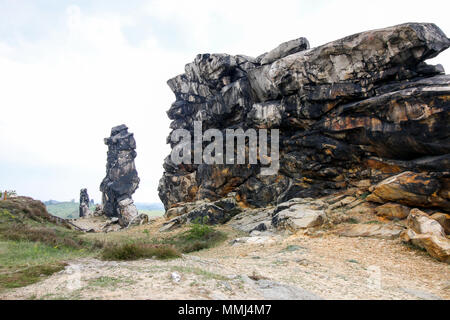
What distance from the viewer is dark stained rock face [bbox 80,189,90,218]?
78.7 meters

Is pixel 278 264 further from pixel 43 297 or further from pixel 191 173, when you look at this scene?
pixel 191 173

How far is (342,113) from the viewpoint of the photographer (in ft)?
74.0

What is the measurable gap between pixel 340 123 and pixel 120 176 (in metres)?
61.0

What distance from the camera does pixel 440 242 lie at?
455 inches

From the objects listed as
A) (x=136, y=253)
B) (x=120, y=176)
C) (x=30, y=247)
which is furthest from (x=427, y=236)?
(x=120, y=176)

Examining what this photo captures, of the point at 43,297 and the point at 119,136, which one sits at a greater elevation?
the point at 119,136

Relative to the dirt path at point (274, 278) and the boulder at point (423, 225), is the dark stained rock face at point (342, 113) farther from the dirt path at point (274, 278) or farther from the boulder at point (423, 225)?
the dirt path at point (274, 278)

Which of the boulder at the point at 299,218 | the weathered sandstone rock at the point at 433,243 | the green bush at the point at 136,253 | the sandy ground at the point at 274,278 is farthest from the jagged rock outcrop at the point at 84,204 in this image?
the weathered sandstone rock at the point at 433,243

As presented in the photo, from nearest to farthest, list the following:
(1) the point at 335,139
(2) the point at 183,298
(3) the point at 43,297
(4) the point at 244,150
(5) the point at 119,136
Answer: (2) the point at 183,298, (3) the point at 43,297, (1) the point at 335,139, (4) the point at 244,150, (5) the point at 119,136

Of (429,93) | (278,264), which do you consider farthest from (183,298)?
(429,93)

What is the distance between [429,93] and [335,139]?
7.54 m

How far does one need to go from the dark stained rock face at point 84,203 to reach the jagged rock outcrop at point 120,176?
11.3 metres
